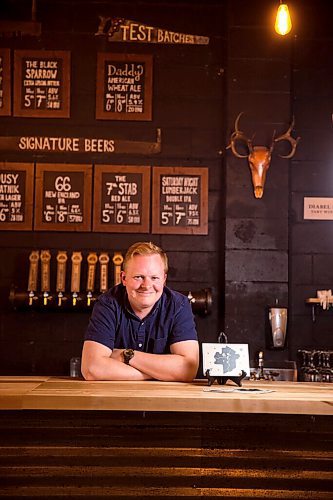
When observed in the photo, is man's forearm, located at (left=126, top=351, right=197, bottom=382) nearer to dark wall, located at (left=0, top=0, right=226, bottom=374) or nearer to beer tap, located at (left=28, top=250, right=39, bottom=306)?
beer tap, located at (left=28, top=250, right=39, bottom=306)

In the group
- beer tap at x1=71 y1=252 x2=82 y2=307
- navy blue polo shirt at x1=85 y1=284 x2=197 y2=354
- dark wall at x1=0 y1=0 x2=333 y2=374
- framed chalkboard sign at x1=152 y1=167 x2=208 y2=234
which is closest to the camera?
navy blue polo shirt at x1=85 y1=284 x2=197 y2=354

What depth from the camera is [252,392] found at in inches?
107

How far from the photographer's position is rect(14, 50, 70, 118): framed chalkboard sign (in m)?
5.98

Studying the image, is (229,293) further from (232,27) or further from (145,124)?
(232,27)

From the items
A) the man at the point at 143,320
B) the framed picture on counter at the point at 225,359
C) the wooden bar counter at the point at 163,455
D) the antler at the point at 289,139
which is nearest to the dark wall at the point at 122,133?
the antler at the point at 289,139

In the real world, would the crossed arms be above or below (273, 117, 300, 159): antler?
below

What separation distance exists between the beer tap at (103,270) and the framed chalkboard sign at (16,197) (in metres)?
0.63

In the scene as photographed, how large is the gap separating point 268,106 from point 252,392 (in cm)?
361

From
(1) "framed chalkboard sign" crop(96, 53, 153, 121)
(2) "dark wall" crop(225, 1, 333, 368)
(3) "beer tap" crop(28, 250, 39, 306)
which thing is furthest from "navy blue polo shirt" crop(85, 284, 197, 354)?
(1) "framed chalkboard sign" crop(96, 53, 153, 121)

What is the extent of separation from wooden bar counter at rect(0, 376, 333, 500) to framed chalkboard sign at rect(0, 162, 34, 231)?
133 inches

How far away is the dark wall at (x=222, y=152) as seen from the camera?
582 centimetres

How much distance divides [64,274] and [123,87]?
157cm

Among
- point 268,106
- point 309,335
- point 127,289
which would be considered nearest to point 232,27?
point 268,106

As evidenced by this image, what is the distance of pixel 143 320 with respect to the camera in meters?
3.66
